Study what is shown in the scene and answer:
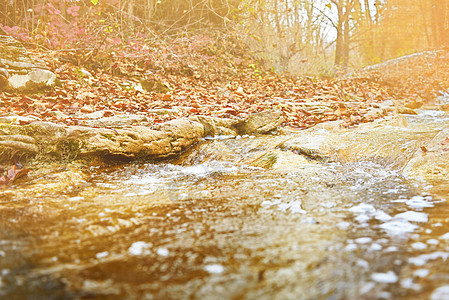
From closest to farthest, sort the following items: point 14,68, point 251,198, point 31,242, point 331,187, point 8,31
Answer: point 31,242 → point 251,198 → point 331,187 → point 14,68 → point 8,31

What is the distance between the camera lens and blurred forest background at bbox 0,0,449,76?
751cm

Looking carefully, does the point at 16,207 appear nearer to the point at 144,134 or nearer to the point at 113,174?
the point at 113,174

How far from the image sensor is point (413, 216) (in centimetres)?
173

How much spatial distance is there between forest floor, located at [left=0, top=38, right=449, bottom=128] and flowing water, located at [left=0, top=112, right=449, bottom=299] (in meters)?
2.14

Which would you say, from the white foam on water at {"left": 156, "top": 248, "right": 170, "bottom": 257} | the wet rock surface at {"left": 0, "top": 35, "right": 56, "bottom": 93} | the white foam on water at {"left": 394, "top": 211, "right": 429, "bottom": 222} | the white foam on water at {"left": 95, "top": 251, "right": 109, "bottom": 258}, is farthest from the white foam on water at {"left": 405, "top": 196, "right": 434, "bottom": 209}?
the wet rock surface at {"left": 0, "top": 35, "right": 56, "bottom": 93}

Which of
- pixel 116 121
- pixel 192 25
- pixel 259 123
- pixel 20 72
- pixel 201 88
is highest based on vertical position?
pixel 192 25

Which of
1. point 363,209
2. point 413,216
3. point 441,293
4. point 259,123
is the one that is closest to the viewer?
point 441,293

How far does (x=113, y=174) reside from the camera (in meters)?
3.00

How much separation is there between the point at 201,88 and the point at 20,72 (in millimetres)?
4113

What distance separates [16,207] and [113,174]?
109 centimetres

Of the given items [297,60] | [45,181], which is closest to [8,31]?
[45,181]

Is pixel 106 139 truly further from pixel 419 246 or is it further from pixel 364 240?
pixel 419 246

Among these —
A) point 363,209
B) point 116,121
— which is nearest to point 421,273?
point 363,209

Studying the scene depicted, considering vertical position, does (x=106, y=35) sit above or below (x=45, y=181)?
above
